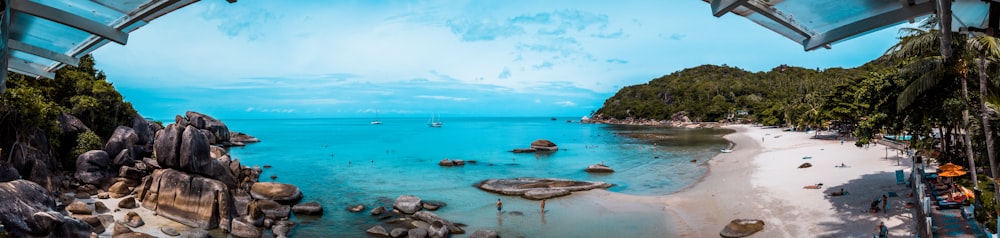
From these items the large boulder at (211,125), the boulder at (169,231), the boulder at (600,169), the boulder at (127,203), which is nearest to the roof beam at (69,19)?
the boulder at (169,231)

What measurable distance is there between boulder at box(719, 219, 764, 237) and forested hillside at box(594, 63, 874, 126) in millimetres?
66462

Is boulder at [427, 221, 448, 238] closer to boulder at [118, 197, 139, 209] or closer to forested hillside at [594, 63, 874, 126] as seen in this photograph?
boulder at [118, 197, 139, 209]

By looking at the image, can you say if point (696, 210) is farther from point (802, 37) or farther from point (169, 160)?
point (169, 160)

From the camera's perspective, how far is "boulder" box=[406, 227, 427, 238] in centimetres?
1780

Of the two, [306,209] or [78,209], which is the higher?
[78,209]

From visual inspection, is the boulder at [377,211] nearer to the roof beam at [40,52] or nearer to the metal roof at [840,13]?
the roof beam at [40,52]

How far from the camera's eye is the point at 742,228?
1695 centimetres

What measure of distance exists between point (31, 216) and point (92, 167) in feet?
41.1

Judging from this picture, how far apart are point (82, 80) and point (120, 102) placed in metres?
2.73

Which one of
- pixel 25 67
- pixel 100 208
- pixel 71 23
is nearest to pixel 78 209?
pixel 100 208

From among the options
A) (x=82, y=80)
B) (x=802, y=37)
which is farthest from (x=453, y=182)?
(x=802, y=37)

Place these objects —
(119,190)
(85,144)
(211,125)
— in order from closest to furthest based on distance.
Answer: (119,190), (85,144), (211,125)

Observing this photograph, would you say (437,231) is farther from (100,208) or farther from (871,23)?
(871,23)

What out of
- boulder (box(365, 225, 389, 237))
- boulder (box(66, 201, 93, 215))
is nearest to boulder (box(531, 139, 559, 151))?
boulder (box(365, 225, 389, 237))
